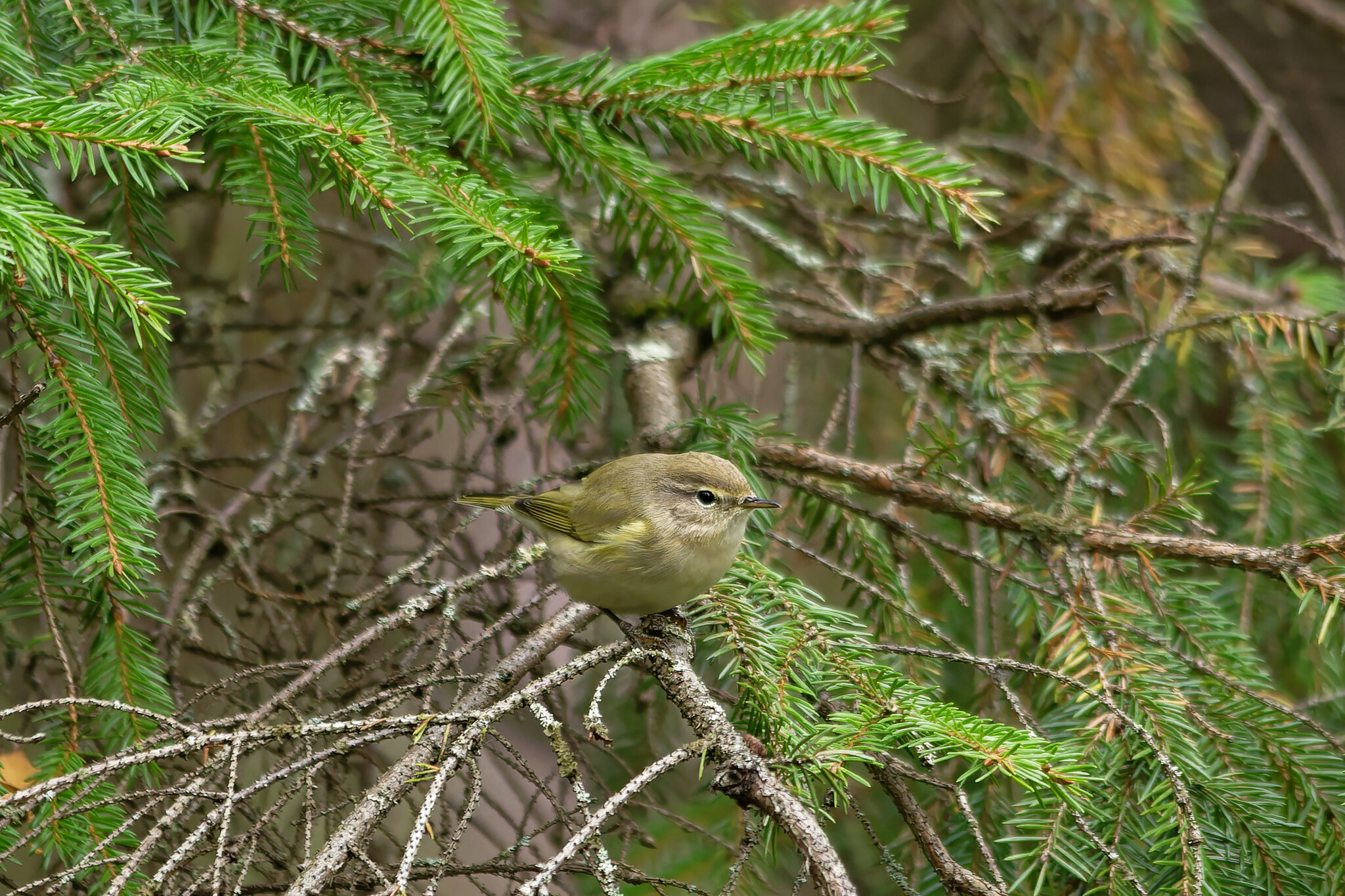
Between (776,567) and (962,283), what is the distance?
7.88ft

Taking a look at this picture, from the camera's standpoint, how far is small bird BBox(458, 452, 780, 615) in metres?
2.25

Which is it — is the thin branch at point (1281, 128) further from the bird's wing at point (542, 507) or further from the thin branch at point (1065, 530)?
the bird's wing at point (542, 507)

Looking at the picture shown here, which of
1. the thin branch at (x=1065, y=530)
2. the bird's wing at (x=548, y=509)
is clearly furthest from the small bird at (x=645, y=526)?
the thin branch at (x=1065, y=530)

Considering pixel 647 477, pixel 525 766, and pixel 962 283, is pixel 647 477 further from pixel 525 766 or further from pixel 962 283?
pixel 962 283

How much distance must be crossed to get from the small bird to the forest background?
0.08m

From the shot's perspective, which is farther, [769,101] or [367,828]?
[769,101]

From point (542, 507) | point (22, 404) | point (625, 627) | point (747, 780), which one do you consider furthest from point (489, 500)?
point (747, 780)

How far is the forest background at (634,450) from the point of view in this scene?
153 cm

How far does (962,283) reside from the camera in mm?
4430

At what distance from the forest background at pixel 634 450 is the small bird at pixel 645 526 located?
0.08m

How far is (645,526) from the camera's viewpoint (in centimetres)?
250

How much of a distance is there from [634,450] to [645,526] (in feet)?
1.19

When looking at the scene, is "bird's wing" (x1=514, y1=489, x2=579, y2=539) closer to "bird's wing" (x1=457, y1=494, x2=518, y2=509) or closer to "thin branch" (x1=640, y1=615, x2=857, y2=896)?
"bird's wing" (x1=457, y1=494, x2=518, y2=509)

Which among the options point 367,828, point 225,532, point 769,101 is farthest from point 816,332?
point 367,828
